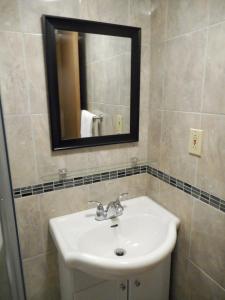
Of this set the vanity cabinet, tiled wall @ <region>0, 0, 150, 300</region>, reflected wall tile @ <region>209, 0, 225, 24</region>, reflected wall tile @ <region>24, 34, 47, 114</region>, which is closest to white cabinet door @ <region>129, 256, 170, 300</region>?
the vanity cabinet

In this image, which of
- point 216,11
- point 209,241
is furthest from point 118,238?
point 216,11

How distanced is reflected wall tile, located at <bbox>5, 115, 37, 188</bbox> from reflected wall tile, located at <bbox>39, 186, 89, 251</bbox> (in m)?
0.14

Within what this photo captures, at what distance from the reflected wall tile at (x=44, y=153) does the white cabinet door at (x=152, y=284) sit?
2.26 ft

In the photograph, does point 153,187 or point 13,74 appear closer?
point 13,74

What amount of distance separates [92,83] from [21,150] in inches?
19.6

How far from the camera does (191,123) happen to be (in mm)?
1055

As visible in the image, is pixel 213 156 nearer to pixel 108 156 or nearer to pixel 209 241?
pixel 209 241

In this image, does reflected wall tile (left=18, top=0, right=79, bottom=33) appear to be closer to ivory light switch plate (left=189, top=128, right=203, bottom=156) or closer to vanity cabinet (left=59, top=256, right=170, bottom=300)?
ivory light switch plate (left=189, top=128, right=203, bottom=156)

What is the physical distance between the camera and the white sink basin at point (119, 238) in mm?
879

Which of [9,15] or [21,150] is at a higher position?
[9,15]

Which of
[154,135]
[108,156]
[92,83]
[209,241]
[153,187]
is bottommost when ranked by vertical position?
[209,241]

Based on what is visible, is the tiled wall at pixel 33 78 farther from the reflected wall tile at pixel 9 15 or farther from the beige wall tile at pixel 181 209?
the beige wall tile at pixel 181 209

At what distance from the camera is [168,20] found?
112 cm

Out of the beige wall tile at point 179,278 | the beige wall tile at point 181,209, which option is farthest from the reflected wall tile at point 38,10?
the beige wall tile at point 179,278
